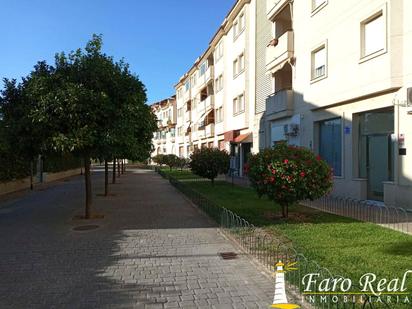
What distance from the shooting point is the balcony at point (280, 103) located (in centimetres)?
2005

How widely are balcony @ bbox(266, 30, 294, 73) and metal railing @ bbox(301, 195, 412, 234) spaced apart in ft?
25.6

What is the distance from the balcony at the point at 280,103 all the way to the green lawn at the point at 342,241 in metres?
8.64

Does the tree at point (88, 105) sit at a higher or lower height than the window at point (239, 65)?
lower

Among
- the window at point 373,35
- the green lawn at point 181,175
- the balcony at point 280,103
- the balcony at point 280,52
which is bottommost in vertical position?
the green lawn at point 181,175

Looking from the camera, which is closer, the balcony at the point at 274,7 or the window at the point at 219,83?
the balcony at the point at 274,7

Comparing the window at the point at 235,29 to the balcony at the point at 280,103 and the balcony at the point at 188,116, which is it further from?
the balcony at the point at 188,116

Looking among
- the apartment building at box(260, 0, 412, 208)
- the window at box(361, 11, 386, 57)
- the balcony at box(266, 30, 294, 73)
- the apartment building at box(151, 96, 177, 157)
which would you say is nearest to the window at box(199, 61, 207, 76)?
→ the balcony at box(266, 30, 294, 73)

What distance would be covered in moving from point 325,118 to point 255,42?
11516 millimetres

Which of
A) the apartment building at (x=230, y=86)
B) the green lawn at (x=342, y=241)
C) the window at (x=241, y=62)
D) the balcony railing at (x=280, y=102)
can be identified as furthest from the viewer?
the window at (x=241, y=62)

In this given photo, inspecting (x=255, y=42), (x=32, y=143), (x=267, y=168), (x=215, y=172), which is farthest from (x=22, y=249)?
(x=255, y=42)

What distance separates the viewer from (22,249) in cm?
798

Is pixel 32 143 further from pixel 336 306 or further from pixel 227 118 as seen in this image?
pixel 227 118

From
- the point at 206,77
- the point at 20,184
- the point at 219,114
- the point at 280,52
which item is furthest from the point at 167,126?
the point at 280,52

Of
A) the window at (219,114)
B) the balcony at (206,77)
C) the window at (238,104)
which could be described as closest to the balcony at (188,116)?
the balcony at (206,77)
